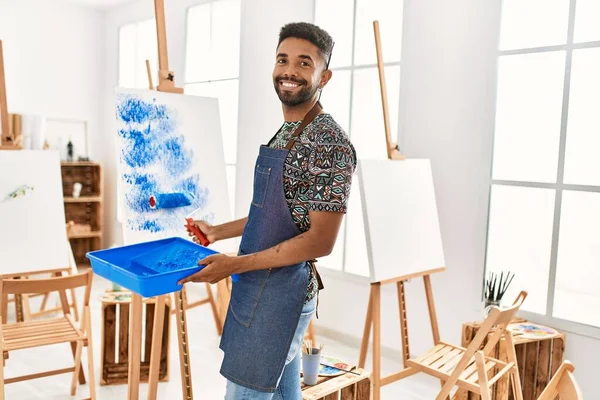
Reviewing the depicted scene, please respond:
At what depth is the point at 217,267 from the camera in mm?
1492

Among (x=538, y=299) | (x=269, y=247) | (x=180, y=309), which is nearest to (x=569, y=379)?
(x=269, y=247)

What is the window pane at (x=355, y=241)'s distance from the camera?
3990 mm

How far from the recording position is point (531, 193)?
306 cm

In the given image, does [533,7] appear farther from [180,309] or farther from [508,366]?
[180,309]

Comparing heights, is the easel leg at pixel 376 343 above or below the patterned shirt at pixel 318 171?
below

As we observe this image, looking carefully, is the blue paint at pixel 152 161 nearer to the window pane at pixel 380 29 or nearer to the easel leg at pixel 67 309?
the easel leg at pixel 67 309

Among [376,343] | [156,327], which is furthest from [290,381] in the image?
[376,343]

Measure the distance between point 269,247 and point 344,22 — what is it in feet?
9.53

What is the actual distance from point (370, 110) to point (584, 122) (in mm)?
1459

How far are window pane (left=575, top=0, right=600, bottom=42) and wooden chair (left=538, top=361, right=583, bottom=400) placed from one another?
209 centimetres

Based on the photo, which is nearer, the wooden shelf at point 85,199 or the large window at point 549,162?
the large window at point 549,162

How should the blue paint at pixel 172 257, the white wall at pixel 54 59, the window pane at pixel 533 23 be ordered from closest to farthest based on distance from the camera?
1. the blue paint at pixel 172 257
2. the window pane at pixel 533 23
3. the white wall at pixel 54 59

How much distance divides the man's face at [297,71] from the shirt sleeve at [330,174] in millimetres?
172

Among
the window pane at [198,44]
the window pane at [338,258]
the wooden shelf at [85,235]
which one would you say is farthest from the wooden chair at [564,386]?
the wooden shelf at [85,235]
